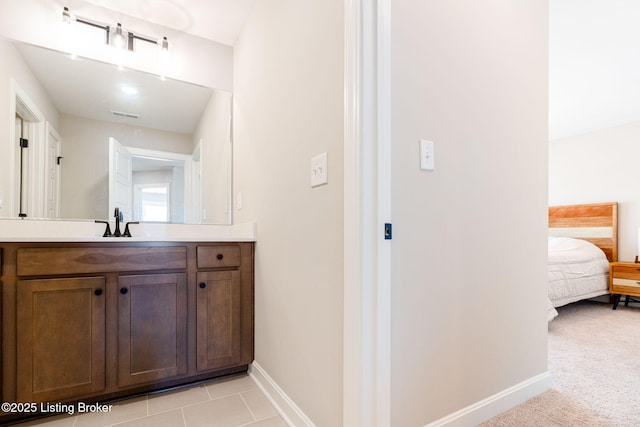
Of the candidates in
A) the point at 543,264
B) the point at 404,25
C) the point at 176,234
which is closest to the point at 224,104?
the point at 176,234

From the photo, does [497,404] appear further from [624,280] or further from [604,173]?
[604,173]

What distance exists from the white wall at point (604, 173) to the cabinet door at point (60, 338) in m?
5.57

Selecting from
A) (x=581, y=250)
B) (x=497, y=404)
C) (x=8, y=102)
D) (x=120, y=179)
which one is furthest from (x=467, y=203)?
(x=581, y=250)

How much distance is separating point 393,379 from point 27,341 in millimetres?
1609

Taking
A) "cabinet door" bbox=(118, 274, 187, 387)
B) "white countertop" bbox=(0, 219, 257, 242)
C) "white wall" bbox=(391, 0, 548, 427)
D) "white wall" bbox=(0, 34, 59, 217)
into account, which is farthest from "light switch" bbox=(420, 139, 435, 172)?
"white wall" bbox=(0, 34, 59, 217)

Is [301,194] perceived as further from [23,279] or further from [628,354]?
[628,354]

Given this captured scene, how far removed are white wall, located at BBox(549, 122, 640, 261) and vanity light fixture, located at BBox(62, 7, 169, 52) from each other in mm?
5406

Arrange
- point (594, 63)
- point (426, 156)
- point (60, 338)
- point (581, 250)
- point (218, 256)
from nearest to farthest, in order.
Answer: point (426, 156) < point (60, 338) < point (218, 256) < point (594, 63) < point (581, 250)

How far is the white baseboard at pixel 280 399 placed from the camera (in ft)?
4.31

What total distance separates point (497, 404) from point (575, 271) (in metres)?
2.80

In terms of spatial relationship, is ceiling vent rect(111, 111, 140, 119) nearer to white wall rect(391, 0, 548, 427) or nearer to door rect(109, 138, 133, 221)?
door rect(109, 138, 133, 221)

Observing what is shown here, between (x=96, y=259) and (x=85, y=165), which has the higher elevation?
(x=85, y=165)

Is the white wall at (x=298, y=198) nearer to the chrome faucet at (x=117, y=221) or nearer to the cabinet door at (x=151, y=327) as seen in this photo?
the cabinet door at (x=151, y=327)

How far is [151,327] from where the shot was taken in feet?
5.31
